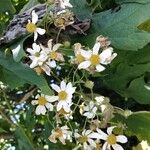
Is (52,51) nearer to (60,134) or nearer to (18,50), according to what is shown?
(18,50)

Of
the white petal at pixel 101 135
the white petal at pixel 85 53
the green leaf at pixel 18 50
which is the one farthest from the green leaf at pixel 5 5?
the white petal at pixel 101 135

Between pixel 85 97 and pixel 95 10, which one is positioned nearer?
pixel 85 97

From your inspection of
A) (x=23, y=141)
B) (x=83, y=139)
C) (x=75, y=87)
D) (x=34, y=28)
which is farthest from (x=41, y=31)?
(x=23, y=141)

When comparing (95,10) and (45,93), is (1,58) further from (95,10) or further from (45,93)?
(95,10)

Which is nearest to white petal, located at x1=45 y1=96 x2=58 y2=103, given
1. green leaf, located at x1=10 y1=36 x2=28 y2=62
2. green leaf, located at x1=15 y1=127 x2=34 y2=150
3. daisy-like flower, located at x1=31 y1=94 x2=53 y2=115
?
daisy-like flower, located at x1=31 y1=94 x2=53 y2=115

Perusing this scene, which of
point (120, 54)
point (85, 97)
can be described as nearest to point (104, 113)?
point (85, 97)
